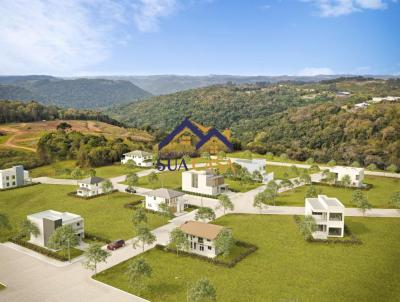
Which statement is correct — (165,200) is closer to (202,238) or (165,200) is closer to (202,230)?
(202,230)

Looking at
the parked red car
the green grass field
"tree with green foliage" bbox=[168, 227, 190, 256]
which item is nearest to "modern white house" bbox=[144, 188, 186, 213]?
the green grass field

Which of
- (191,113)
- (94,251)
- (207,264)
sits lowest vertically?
(207,264)

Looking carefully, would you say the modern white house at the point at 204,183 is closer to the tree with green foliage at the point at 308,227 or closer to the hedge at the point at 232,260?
the hedge at the point at 232,260

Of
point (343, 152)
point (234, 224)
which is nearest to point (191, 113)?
point (343, 152)

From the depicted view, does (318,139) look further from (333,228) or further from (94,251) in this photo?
(94,251)

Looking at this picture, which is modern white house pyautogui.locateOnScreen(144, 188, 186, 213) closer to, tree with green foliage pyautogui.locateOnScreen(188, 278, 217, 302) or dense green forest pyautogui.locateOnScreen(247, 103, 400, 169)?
tree with green foliage pyautogui.locateOnScreen(188, 278, 217, 302)

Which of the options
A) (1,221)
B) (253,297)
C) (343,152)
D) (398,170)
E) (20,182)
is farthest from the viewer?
(343,152)

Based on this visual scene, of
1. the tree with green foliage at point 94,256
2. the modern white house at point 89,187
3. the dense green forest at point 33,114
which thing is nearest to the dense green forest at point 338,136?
the modern white house at point 89,187
